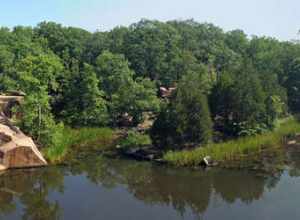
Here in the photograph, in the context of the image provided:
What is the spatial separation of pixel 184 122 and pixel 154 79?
1814cm

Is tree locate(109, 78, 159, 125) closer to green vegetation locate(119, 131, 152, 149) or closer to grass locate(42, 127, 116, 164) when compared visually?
grass locate(42, 127, 116, 164)

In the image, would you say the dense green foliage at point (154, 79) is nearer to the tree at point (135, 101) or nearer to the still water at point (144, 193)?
the tree at point (135, 101)

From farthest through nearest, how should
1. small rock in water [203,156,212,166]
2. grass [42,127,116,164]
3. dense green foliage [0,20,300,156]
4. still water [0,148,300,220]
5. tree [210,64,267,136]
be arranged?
tree [210,64,267,136] < dense green foliage [0,20,300,156] < grass [42,127,116,164] < small rock in water [203,156,212,166] < still water [0,148,300,220]

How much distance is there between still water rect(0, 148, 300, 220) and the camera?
17188mm

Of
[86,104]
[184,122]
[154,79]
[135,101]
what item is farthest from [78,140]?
[154,79]

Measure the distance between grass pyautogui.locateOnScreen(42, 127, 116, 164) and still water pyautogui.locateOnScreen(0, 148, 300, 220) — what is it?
147 cm

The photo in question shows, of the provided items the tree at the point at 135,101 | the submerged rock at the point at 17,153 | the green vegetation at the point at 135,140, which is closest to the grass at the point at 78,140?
the submerged rock at the point at 17,153

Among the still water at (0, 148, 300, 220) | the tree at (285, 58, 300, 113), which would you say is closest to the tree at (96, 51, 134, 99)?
the still water at (0, 148, 300, 220)

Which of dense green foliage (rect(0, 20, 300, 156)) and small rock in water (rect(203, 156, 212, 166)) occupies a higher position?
dense green foliage (rect(0, 20, 300, 156))

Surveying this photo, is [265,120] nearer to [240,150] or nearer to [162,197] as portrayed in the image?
[240,150]

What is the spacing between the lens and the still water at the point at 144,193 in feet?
56.4

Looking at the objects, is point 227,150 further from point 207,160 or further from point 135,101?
point 135,101

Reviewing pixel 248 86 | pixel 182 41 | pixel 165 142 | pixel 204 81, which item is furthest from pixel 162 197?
pixel 182 41

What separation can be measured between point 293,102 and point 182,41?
13503 mm
